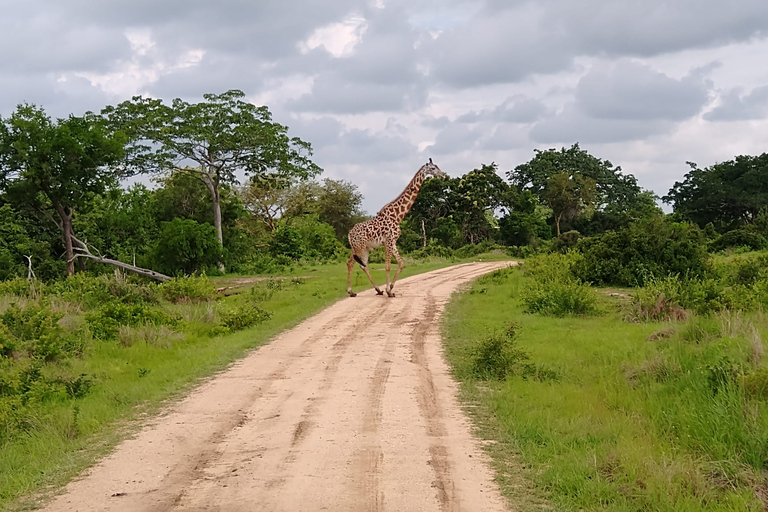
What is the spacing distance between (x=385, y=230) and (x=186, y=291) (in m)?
6.26

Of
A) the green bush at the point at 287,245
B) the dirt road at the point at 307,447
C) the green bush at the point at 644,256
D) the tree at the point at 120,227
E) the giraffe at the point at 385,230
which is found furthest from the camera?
the green bush at the point at 287,245

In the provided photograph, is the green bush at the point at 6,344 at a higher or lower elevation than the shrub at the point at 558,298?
higher

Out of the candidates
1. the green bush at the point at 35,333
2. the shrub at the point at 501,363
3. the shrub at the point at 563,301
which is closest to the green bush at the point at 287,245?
the shrub at the point at 563,301

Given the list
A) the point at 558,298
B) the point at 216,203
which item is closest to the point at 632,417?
the point at 558,298

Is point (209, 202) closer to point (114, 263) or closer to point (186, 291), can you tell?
point (114, 263)

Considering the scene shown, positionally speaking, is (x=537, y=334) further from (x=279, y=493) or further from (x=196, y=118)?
(x=196, y=118)

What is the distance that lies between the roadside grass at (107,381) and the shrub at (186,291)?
0.84 metres

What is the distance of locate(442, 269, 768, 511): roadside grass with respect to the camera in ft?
18.4

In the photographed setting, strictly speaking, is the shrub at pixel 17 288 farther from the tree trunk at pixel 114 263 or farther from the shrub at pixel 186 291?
the tree trunk at pixel 114 263

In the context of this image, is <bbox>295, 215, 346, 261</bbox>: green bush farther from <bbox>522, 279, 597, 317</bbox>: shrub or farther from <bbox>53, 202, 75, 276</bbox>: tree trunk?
<bbox>522, 279, 597, 317</bbox>: shrub

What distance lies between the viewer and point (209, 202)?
37656 millimetres

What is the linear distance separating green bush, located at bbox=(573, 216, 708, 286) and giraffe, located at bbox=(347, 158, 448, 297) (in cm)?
561

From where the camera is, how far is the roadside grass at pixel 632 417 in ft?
18.4

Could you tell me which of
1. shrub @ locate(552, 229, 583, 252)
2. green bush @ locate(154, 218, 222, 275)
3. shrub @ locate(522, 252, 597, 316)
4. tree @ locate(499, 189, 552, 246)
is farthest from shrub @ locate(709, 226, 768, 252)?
green bush @ locate(154, 218, 222, 275)
